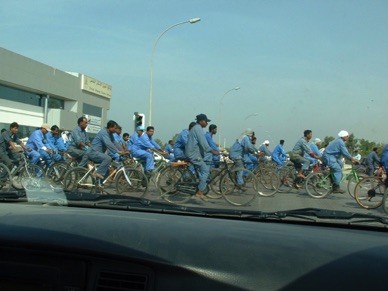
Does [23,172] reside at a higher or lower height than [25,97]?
lower

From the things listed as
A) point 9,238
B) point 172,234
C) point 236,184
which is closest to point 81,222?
point 9,238

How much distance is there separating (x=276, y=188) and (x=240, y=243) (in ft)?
38.1

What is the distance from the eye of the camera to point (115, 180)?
11039 mm

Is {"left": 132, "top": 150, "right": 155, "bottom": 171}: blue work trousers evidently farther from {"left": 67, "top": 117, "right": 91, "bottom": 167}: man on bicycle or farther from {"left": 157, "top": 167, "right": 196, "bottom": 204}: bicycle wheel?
{"left": 157, "top": 167, "right": 196, "bottom": 204}: bicycle wheel

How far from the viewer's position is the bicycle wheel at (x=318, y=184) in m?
12.8

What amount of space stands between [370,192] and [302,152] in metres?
4.45

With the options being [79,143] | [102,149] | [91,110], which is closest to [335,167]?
[102,149]

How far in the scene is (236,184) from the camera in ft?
35.6

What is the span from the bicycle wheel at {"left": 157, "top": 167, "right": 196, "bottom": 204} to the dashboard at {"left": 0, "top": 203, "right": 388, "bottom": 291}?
27.0ft

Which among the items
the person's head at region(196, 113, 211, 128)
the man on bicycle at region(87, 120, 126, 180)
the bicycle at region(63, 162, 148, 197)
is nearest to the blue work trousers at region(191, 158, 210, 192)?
the person's head at region(196, 113, 211, 128)

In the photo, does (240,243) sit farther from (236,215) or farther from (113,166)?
(113,166)

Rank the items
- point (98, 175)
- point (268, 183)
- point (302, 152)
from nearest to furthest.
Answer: point (98, 175), point (268, 183), point (302, 152)

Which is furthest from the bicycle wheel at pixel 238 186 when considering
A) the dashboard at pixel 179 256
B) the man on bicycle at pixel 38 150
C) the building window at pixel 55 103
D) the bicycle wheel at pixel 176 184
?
the building window at pixel 55 103

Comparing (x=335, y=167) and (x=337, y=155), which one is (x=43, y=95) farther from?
(x=335, y=167)
